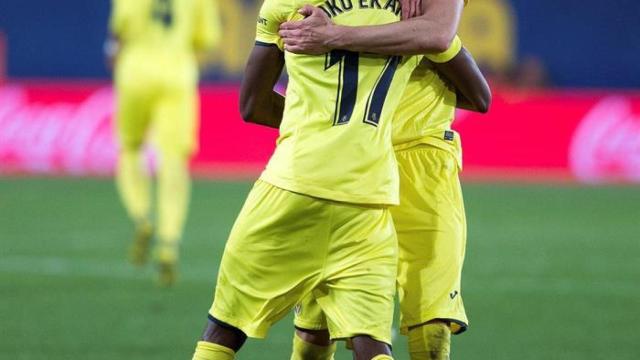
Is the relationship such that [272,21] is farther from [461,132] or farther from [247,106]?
[461,132]

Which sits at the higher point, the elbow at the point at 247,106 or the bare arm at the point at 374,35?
the bare arm at the point at 374,35

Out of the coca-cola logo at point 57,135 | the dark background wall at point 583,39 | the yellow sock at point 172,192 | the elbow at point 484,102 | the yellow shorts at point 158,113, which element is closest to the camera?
the elbow at point 484,102

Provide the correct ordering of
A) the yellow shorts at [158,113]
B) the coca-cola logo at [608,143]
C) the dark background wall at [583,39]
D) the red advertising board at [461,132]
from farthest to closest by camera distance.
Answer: the dark background wall at [583,39], the red advertising board at [461,132], the coca-cola logo at [608,143], the yellow shorts at [158,113]

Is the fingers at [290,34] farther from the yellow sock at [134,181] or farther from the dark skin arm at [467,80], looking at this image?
the yellow sock at [134,181]

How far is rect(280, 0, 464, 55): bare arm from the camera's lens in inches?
180

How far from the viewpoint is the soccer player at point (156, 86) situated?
34.5 ft

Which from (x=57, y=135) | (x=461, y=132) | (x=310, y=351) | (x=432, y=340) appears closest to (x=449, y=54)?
(x=432, y=340)

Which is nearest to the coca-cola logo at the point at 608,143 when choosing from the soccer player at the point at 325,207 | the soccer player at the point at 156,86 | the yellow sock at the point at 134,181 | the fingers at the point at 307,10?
the soccer player at the point at 156,86

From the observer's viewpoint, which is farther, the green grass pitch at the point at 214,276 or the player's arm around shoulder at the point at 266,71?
the green grass pitch at the point at 214,276

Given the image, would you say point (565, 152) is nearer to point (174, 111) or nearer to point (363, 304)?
point (174, 111)

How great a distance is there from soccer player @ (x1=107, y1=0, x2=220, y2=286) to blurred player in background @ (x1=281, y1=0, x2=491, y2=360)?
5186mm

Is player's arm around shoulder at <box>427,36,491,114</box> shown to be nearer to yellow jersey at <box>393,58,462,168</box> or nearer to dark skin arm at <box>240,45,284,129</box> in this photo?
yellow jersey at <box>393,58,462,168</box>

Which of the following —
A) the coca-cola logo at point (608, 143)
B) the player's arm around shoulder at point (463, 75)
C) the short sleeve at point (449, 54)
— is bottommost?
the coca-cola logo at point (608, 143)

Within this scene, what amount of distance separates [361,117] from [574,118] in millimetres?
14207
